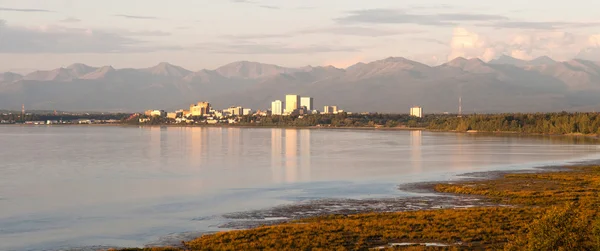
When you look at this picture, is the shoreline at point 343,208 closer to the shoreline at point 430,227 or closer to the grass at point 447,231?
the shoreline at point 430,227

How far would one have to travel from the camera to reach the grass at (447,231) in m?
14.9

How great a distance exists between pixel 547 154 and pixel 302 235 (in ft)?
157

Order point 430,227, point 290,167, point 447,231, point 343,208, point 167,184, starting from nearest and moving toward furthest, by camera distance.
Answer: point 447,231
point 430,227
point 343,208
point 167,184
point 290,167

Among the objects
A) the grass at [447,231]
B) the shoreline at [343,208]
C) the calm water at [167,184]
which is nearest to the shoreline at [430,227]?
the grass at [447,231]

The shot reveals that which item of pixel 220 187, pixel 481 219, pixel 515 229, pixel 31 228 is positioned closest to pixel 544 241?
pixel 515 229

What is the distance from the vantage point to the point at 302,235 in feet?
66.5

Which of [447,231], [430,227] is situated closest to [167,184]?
[430,227]

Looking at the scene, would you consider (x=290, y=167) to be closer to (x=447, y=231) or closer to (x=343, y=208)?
(x=343, y=208)

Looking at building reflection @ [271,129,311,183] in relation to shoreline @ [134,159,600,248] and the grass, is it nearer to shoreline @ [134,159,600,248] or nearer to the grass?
shoreline @ [134,159,600,248]

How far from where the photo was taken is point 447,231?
67.7 ft

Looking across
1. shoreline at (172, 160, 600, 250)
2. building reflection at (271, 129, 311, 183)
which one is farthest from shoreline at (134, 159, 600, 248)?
building reflection at (271, 129, 311, 183)

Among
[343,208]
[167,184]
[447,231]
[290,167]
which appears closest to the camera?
[447,231]

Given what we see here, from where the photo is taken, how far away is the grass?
1491cm

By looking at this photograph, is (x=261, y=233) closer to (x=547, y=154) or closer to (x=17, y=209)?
(x=17, y=209)
